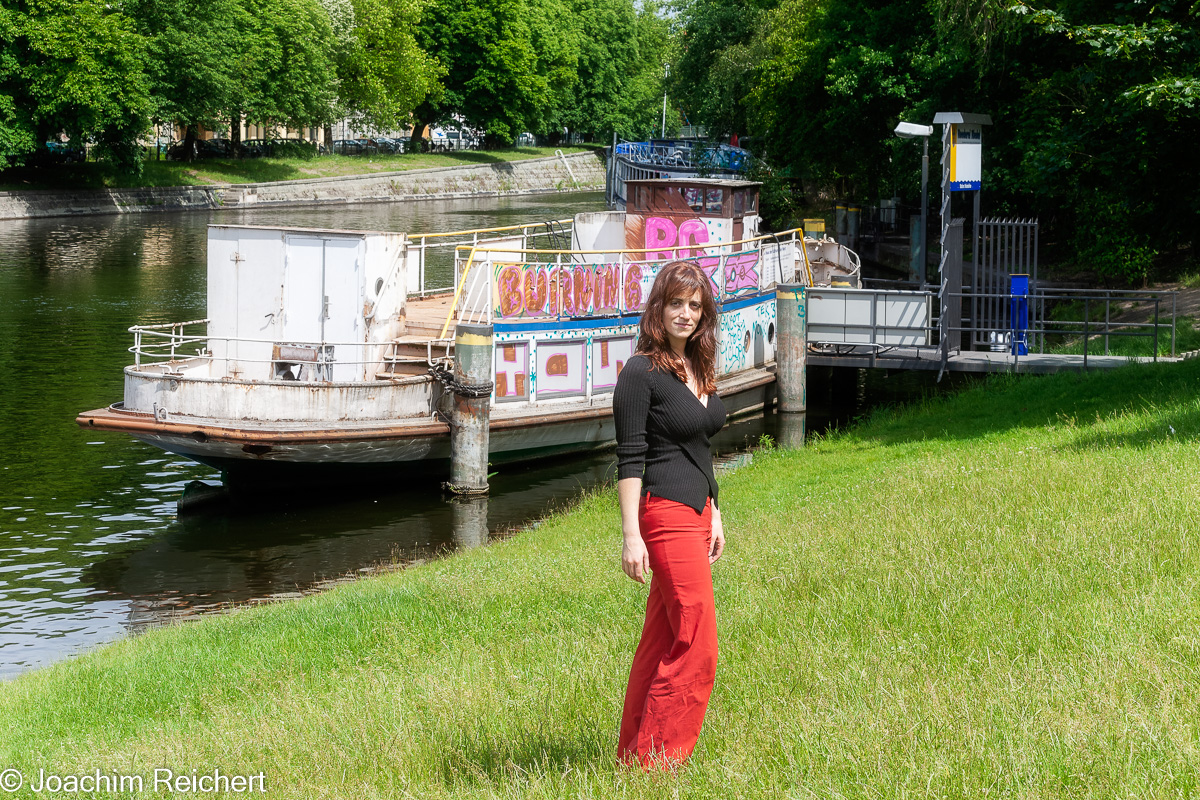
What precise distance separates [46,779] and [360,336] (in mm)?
12284

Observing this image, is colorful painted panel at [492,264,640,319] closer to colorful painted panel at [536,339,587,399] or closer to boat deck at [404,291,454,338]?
colorful painted panel at [536,339,587,399]

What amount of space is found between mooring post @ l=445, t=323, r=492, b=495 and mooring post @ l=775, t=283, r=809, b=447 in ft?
23.4

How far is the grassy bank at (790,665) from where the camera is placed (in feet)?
16.3

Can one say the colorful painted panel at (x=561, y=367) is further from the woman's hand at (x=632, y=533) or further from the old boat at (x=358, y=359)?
the woman's hand at (x=632, y=533)

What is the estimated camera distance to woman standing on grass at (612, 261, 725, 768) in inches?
194

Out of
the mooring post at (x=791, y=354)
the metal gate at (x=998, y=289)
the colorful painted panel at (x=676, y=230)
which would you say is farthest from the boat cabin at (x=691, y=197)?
the metal gate at (x=998, y=289)

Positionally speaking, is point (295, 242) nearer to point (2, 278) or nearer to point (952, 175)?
point (952, 175)

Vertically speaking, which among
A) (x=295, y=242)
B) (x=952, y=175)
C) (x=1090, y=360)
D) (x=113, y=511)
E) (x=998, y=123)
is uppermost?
(x=998, y=123)

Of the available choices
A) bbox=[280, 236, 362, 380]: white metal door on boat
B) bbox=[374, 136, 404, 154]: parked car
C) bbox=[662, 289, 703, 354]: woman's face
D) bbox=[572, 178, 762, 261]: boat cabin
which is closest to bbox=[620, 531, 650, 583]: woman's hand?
bbox=[662, 289, 703, 354]: woman's face

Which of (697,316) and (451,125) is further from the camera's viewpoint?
(451,125)

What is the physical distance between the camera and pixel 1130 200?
17328mm

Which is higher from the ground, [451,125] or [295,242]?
[451,125]

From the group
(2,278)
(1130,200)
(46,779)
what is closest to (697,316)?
(46,779)

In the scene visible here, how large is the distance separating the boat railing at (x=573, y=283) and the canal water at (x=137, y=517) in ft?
8.57
